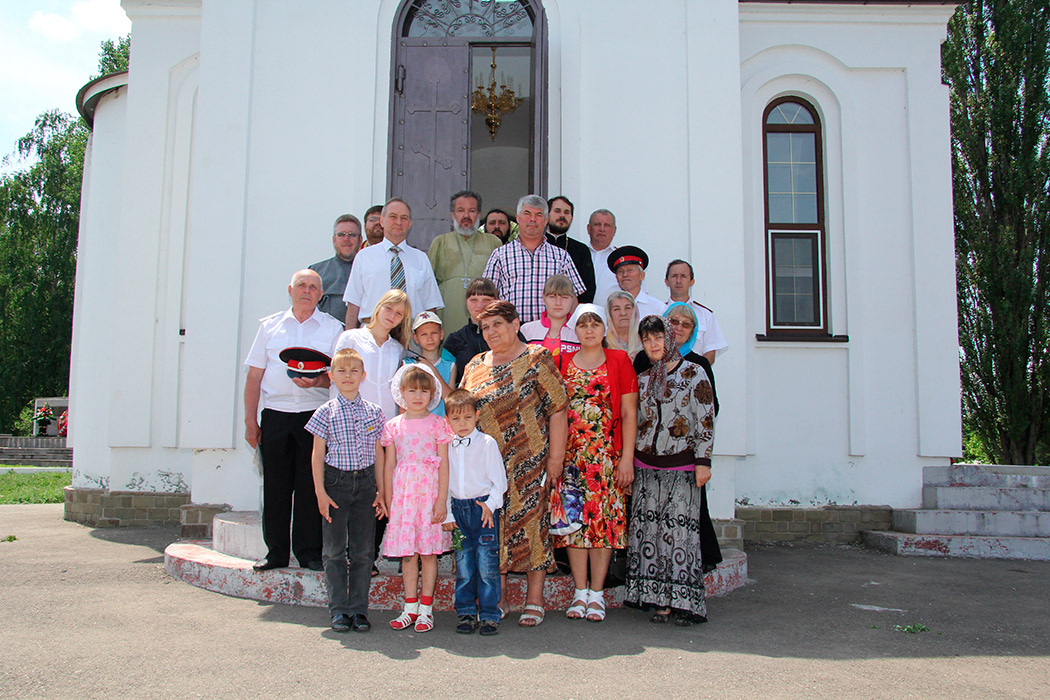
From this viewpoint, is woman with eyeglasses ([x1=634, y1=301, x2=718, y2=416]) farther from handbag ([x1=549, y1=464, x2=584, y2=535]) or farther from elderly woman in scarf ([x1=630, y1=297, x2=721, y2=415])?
handbag ([x1=549, y1=464, x2=584, y2=535])

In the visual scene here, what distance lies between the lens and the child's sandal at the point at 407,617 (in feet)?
13.6

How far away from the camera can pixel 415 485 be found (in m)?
4.21

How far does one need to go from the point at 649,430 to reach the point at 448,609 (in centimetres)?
160

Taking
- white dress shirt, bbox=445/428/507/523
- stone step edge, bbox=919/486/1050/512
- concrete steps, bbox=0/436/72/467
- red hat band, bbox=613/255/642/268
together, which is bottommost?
concrete steps, bbox=0/436/72/467

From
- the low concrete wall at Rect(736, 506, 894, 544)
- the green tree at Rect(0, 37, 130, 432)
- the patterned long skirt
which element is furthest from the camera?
the green tree at Rect(0, 37, 130, 432)

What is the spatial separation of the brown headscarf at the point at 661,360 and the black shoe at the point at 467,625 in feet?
5.25

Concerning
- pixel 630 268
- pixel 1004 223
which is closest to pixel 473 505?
pixel 630 268

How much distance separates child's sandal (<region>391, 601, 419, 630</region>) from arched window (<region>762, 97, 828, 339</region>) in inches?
222

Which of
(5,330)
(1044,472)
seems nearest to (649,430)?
(1044,472)

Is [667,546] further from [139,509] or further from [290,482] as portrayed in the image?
[139,509]

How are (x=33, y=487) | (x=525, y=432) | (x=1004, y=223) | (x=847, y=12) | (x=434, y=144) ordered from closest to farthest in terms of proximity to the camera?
(x=525, y=432) → (x=434, y=144) → (x=847, y=12) → (x=1004, y=223) → (x=33, y=487)

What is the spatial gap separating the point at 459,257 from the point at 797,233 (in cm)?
459

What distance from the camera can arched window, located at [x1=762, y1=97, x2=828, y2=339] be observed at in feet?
28.5

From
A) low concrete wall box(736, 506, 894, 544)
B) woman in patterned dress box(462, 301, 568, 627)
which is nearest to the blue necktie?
woman in patterned dress box(462, 301, 568, 627)
